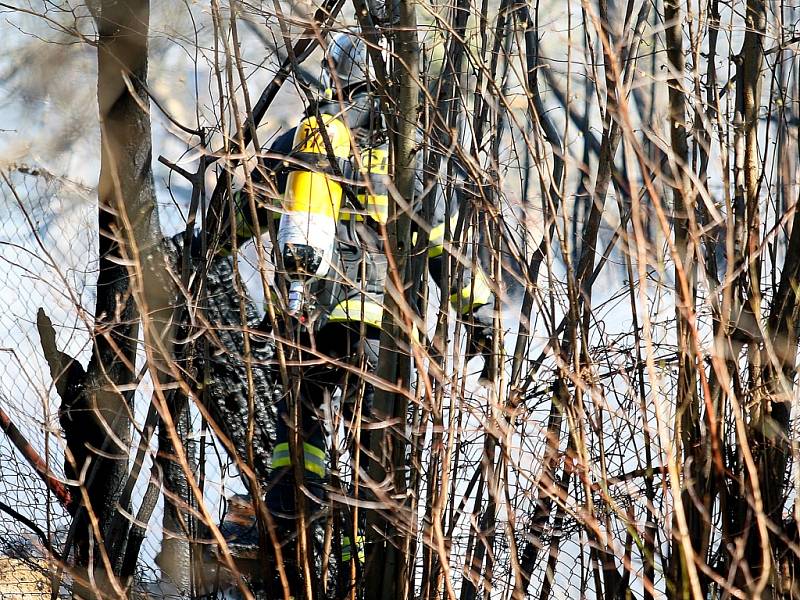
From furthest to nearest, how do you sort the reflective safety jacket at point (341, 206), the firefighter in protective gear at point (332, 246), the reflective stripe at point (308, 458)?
the reflective stripe at point (308, 458) < the reflective safety jacket at point (341, 206) < the firefighter in protective gear at point (332, 246)

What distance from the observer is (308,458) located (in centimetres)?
301

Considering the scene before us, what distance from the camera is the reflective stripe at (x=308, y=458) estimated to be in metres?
3.01

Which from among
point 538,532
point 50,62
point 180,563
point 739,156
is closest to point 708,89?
point 739,156

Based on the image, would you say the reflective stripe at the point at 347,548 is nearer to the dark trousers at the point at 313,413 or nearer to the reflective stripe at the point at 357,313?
the dark trousers at the point at 313,413

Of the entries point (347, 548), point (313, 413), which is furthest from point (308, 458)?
point (313, 413)

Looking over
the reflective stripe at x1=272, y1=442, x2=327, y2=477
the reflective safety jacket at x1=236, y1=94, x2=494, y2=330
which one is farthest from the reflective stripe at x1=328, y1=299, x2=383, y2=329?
the reflective stripe at x1=272, y1=442, x2=327, y2=477

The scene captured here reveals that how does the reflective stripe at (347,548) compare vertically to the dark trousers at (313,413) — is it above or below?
below

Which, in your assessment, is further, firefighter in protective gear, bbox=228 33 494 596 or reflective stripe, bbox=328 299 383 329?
reflective stripe, bbox=328 299 383 329

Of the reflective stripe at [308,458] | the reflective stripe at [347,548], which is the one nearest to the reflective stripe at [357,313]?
the reflective stripe at [308,458]

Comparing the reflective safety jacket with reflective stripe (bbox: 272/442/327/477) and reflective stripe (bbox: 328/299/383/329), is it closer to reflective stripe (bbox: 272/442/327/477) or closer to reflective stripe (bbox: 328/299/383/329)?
reflective stripe (bbox: 328/299/383/329)

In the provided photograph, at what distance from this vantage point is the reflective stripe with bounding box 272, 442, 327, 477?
301 cm

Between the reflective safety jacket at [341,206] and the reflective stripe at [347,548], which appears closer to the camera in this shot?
the reflective stripe at [347,548]

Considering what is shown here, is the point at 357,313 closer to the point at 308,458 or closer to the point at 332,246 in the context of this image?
the point at 332,246

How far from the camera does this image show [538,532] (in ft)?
7.84
